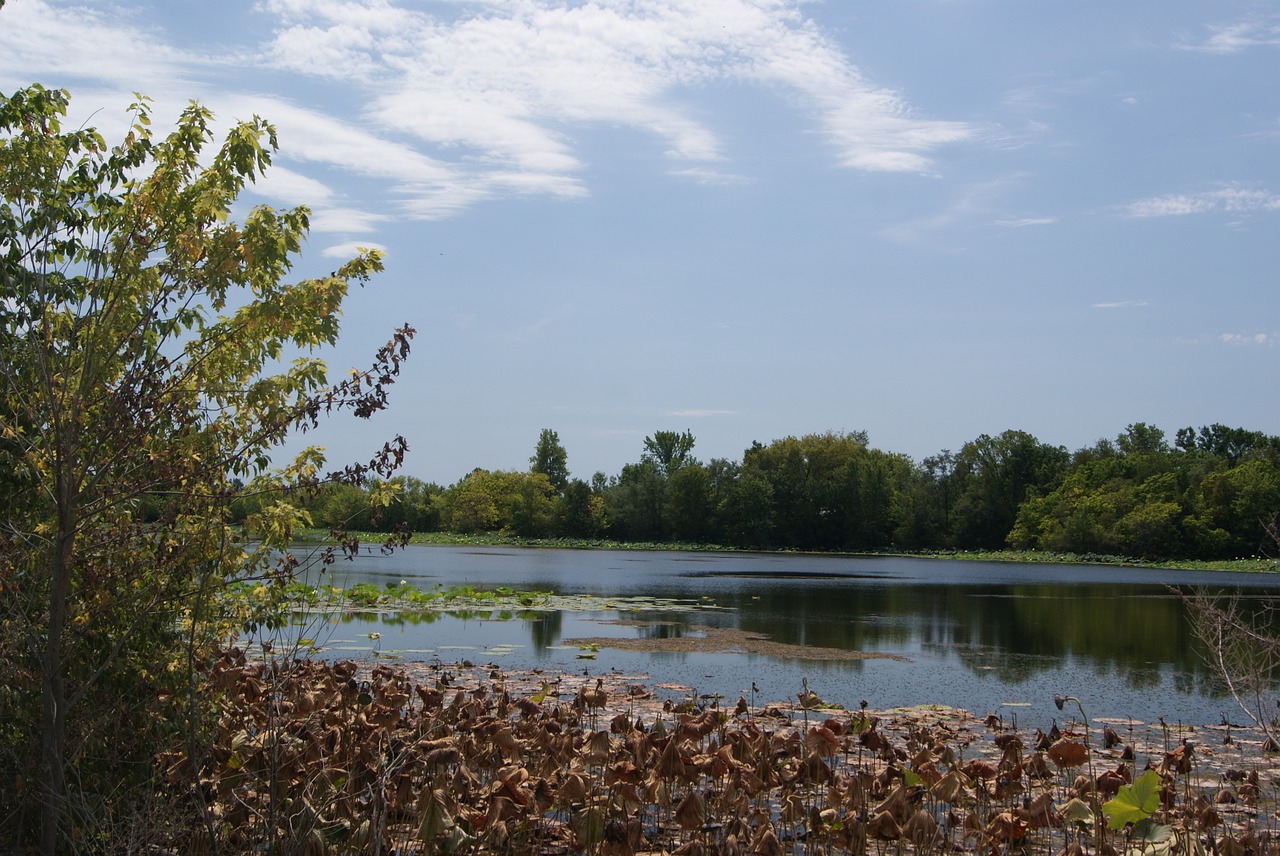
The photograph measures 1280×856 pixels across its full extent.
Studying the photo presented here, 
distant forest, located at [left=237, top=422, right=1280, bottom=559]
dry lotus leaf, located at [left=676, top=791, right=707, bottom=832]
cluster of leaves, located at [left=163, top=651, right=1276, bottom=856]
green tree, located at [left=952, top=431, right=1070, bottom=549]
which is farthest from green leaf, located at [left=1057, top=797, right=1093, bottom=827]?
green tree, located at [left=952, top=431, right=1070, bottom=549]

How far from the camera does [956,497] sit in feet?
346

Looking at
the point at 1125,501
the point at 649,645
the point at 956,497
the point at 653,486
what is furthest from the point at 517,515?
the point at 649,645

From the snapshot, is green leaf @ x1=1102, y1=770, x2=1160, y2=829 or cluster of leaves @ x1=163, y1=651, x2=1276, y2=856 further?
cluster of leaves @ x1=163, y1=651, x2=1276, y2=856

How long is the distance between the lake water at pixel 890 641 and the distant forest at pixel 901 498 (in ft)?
128

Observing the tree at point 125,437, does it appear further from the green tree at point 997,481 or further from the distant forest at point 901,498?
the green tree at point 997,481

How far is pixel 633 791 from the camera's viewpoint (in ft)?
24.6

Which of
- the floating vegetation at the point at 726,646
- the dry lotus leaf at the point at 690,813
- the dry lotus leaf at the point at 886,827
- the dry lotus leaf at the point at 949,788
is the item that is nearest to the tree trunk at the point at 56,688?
the dry lotus leaf at the point at 690,813

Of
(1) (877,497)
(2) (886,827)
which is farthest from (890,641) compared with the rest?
(1) (877,497)

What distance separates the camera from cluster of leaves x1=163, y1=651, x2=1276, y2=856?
22.0ft

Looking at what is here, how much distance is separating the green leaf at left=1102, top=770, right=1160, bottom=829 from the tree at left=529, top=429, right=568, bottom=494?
120679 millimetres

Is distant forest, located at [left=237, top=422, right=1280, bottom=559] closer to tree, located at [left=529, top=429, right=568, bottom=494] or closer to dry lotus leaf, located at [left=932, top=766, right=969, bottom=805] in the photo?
tree, located at [left=529, top=429, right=568, bottom=494]

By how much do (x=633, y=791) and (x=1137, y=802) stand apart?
11.2ft

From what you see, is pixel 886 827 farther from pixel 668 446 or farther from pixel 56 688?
pixel 668 446

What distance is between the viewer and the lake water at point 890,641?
16281mm
